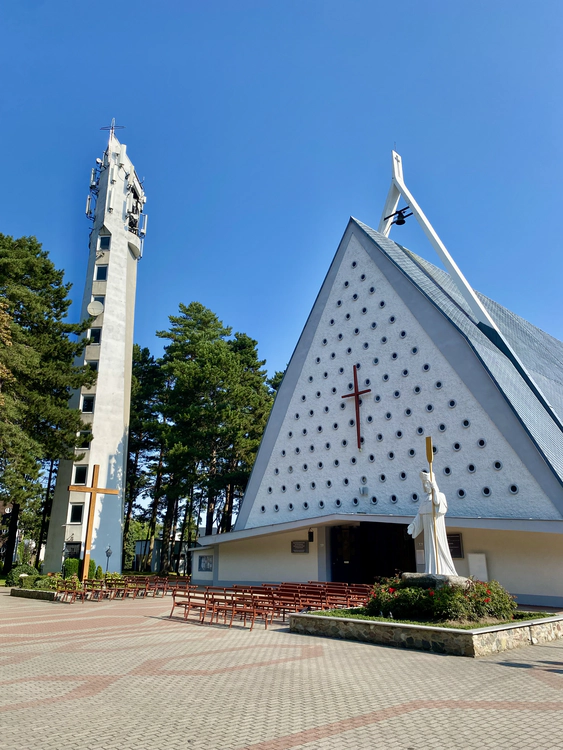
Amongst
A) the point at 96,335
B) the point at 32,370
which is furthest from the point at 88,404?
the point at 32,370

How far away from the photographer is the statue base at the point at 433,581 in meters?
11.7

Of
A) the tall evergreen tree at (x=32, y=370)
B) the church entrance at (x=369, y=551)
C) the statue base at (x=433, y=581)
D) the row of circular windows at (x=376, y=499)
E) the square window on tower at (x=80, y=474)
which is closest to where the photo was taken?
the statue base at (x=433, y=581)

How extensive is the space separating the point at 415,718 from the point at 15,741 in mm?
3772

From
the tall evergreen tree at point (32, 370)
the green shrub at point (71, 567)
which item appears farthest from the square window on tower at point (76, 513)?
the green shrub at point (71, 567)

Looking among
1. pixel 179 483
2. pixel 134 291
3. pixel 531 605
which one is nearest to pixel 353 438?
pixel 531 605

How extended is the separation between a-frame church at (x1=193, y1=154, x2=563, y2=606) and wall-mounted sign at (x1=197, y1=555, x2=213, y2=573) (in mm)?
75

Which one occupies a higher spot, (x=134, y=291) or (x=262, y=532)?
(x=134, y=291)

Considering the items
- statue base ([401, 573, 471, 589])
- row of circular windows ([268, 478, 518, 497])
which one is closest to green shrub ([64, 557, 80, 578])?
row of circular windows ([268, 478, 518, 497])

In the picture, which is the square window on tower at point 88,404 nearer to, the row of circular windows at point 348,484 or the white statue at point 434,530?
the row of circular windows at point 348,484

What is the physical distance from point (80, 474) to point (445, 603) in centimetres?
2522

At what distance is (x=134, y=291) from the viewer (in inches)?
1465

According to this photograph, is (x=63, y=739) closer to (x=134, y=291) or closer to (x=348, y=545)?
(x=348, y=545)

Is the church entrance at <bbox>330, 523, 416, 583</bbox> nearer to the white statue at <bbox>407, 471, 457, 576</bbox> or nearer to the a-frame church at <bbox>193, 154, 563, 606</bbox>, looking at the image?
the a-frame church at <bbox>193, 154, 563, 606</bbox>

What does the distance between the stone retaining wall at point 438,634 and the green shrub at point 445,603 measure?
86 centimetres
